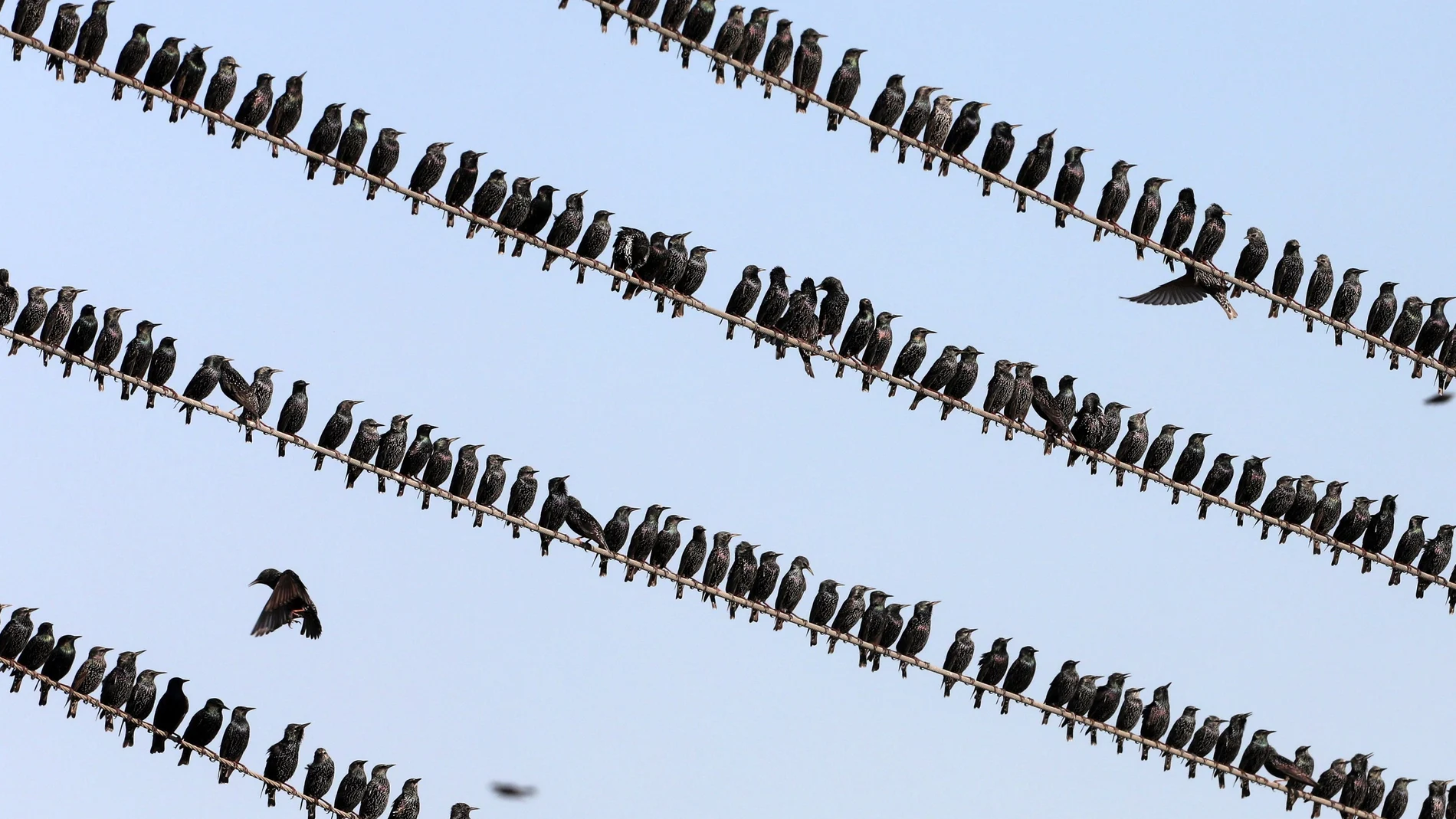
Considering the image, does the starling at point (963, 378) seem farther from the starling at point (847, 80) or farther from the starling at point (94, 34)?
the starling at point (94, 34)

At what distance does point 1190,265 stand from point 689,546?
6684 millimetres

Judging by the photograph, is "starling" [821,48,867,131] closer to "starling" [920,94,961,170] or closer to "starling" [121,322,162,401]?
"starling" [920,94,961,170]

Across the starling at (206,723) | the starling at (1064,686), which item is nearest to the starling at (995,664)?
the starling at (1064,686)

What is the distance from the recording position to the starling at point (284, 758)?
3073 centimetres

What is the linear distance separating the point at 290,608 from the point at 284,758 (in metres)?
2.90

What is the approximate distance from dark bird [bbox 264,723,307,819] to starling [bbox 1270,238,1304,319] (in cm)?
1123

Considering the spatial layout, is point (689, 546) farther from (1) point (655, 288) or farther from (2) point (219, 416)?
(2) point (219, 416)

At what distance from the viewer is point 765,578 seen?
Result: 30609mm

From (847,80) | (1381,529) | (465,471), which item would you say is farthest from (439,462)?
→ (1381,529)

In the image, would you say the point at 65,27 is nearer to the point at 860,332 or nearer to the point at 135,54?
the point at 135,54

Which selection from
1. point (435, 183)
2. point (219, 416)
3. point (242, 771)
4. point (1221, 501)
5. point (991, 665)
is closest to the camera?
point (219, 416)

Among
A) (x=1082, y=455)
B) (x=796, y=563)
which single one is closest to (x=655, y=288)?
(x=1082, y=455)

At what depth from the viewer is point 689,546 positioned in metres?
30.2

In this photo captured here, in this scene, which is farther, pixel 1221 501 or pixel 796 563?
pixel 796 563
